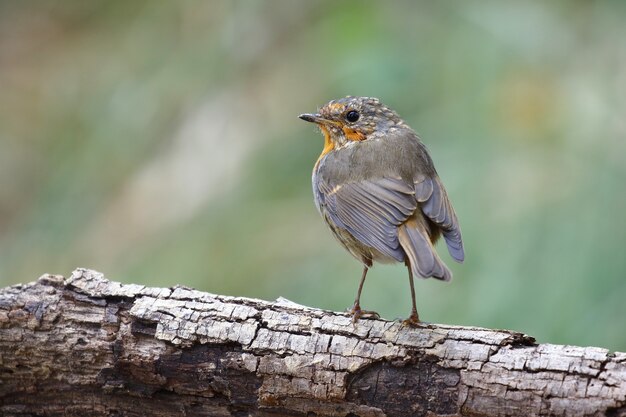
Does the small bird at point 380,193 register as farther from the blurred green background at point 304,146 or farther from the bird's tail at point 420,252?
the blurred green background at point 304,146

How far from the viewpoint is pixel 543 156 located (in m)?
5.62

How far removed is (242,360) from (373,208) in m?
0.87

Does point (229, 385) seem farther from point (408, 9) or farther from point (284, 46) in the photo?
point (284, 46)

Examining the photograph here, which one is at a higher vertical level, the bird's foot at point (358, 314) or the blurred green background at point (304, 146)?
the blurred green background at point (304, 146)

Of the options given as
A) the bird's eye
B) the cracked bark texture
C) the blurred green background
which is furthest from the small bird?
the blurred green background

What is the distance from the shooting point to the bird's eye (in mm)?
4543

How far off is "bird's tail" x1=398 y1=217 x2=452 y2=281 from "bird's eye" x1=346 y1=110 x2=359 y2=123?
2.64ft

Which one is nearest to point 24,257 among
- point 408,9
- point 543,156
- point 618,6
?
point 408,9

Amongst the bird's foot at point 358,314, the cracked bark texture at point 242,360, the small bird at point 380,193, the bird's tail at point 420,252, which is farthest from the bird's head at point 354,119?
the cracked bark texture at point 242,360

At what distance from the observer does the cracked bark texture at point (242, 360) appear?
3180 millimetres

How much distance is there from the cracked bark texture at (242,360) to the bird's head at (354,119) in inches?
46.5

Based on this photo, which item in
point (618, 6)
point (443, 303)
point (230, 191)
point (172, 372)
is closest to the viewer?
point (172, 372)

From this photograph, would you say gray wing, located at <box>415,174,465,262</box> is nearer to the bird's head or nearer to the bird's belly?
the bird's belly

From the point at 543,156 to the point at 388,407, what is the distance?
2.73 metres
